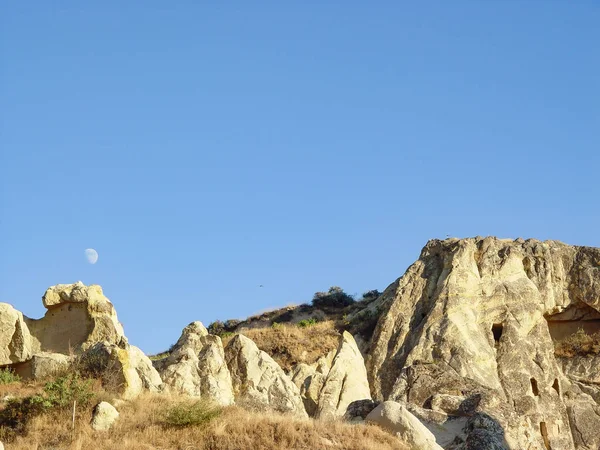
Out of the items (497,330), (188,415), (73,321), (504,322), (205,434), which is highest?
(73,321)

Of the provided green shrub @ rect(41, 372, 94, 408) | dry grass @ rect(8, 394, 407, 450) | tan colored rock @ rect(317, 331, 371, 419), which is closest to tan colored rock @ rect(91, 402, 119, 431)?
dry grass @ rect(8, 394, 407, 450)

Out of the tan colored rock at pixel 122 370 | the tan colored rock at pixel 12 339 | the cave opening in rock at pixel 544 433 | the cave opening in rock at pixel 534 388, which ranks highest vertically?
the tan colored rock at pixel 12 339

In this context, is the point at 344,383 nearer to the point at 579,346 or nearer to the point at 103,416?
the point at 579,346

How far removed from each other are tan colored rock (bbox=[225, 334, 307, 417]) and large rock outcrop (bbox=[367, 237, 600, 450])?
→ 6.33 metres

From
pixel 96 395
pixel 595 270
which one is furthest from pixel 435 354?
pixel 96 395

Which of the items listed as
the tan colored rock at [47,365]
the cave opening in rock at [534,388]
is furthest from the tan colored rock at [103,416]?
the cave opening in rock at [534,388]

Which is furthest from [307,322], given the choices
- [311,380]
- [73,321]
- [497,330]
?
[73,321]

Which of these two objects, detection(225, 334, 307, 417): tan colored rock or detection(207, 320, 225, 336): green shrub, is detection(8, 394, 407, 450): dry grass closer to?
detection(225, 334, 307, 417): tan colored rock

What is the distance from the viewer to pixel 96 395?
24.6 m

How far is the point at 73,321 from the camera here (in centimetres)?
3069

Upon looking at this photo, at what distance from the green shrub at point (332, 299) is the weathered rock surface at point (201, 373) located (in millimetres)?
23620

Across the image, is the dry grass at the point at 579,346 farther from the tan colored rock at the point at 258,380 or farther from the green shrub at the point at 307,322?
the tan colored rock at the point at 258,380

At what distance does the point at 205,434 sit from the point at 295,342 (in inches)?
779

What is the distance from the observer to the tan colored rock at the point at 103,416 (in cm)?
2327
